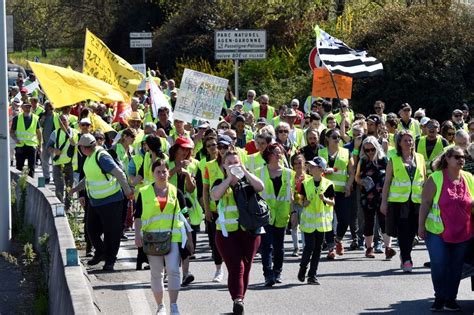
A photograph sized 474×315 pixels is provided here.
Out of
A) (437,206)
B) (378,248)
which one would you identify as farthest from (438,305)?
Result: (378,248)

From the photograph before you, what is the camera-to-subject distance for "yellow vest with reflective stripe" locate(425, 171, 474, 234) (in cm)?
1094

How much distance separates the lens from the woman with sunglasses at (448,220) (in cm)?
1086

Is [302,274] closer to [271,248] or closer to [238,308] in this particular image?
[271,248]

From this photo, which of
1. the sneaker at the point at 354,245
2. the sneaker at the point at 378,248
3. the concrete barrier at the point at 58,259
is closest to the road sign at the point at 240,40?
the concrete barrier at the point at 58,259

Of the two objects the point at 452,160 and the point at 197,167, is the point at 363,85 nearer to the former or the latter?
the point at 197,167

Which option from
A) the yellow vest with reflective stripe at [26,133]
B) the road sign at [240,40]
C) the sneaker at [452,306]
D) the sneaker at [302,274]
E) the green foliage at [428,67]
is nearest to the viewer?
the sneaker at [452,306]

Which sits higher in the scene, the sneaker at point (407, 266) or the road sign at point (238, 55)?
the road sign at point (238, 55)

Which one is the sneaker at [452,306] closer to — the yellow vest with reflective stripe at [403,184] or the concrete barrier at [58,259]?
the yellow vest with reflective stripe at [403,184]

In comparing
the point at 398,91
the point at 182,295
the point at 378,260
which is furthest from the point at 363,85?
the point at 182,295

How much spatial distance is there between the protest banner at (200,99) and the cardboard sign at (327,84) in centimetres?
203

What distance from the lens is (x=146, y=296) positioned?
12102mm

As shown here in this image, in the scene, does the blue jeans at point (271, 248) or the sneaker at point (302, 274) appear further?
the sneaker at point (302, 274)

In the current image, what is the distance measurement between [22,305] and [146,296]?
1351 mm

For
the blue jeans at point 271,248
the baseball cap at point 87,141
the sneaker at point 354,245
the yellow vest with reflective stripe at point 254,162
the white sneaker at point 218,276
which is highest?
the baseball cap at point 87,141
